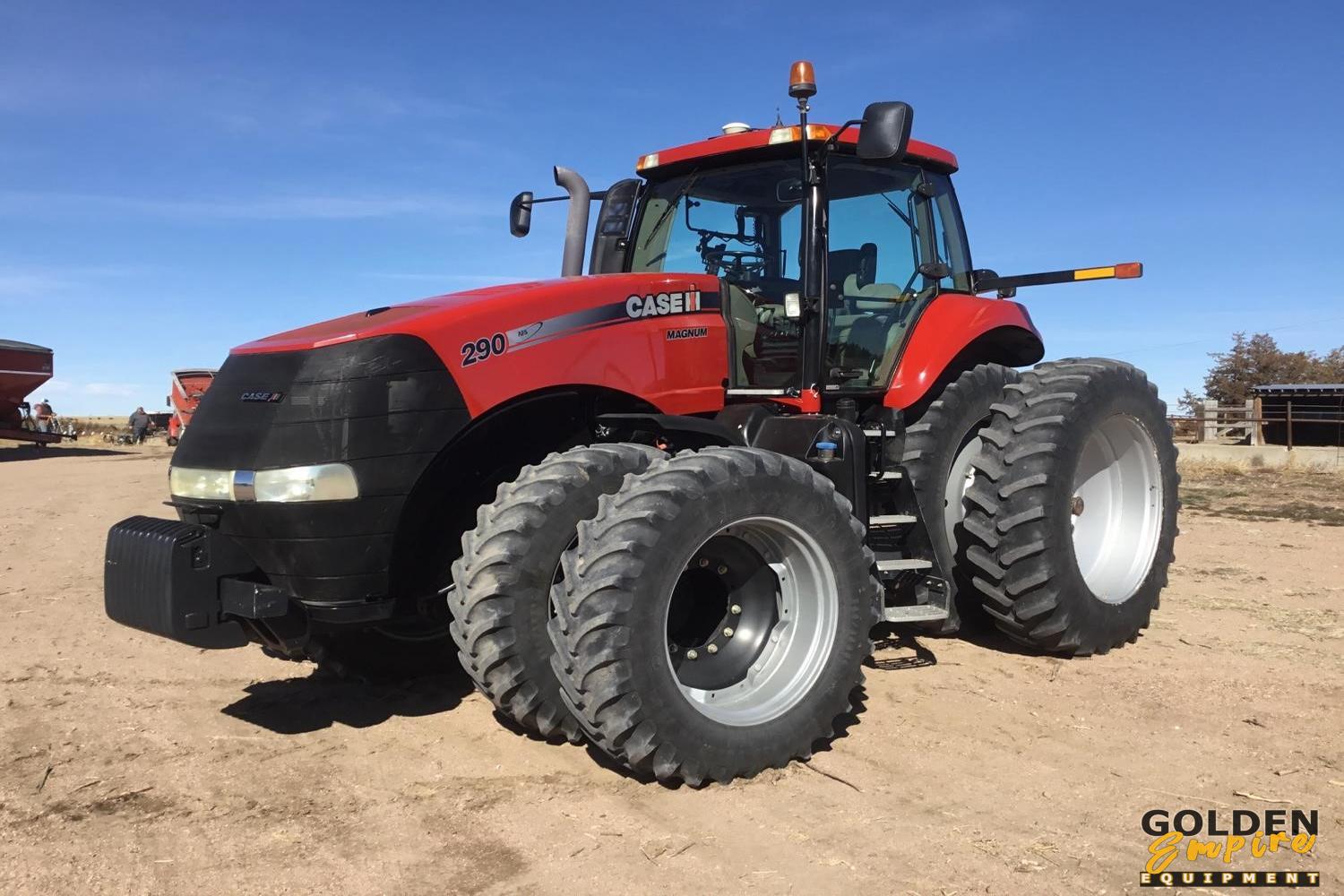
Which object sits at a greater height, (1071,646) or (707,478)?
(707,478)

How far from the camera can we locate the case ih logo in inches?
179

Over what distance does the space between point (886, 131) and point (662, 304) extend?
1195mm

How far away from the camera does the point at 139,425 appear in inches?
1215

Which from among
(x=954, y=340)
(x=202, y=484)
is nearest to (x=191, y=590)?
(x=202, y=484)

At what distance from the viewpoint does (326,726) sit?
433 centimetres

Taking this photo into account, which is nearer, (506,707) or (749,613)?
(506,707)

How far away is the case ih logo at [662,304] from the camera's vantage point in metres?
4.56

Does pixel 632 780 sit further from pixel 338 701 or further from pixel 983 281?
pixel 983 281

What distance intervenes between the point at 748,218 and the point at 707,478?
215cm

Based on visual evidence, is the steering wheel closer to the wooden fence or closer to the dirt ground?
the dirt ground

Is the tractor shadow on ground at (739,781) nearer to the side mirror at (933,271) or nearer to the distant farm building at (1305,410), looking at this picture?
the side mirror at (933,271)

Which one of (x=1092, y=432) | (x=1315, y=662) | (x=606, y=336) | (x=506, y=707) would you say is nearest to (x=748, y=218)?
(x=606, y=336)

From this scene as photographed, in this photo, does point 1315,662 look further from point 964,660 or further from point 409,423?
point 409,423

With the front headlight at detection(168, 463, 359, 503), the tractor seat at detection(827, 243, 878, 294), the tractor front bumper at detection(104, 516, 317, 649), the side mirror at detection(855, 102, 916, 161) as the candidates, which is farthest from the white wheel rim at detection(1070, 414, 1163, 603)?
the tractor front bumper at detection(104, 516, 317, 649)
